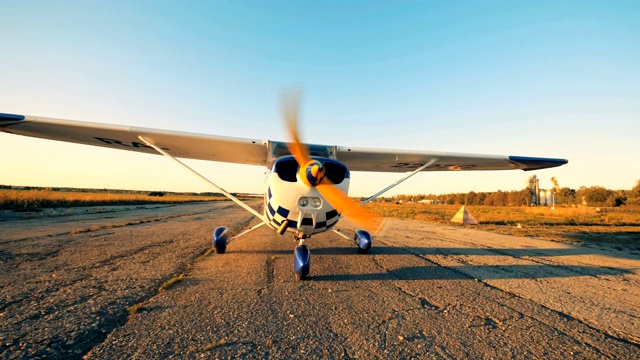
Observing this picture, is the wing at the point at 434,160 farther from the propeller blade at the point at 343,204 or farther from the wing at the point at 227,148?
the propeller blade at the point at 343,204

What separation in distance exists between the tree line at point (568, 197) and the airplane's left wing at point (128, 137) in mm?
68412

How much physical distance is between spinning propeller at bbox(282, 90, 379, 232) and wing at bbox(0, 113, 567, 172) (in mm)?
957

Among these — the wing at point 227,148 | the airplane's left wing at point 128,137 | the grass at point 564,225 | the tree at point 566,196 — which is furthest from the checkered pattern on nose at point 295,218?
the tree at point 566,196

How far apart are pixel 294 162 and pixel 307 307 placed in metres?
2.11

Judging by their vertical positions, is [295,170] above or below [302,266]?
above

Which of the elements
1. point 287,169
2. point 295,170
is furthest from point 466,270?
point 287,169

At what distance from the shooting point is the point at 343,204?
→ 4289 mm

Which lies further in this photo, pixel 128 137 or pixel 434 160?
pixel 434 160

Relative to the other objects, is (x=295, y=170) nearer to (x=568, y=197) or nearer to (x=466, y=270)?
(x=466, y=270)

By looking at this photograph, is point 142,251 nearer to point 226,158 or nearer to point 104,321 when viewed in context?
point 226,158

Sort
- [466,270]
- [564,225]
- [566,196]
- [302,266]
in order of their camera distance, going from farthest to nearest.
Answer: [566,196] < [564,225] < [466,270] < [302,266]

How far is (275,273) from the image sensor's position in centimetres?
450

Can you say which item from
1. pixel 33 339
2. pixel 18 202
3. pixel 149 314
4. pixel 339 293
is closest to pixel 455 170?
pixel 339 293

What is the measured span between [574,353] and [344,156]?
5413mm
